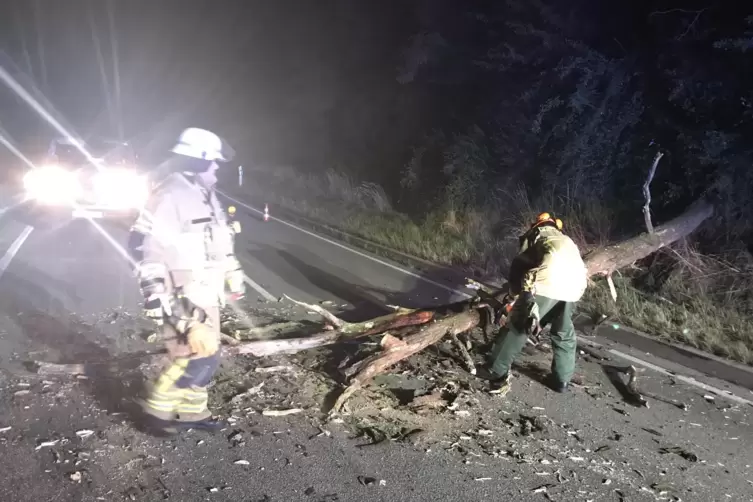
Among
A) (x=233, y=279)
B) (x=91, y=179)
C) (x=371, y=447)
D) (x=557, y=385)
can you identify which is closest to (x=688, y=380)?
(x=557, y=385)

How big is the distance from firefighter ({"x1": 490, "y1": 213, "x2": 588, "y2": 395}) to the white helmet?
2.61 m

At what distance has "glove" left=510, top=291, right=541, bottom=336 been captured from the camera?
5.02 m

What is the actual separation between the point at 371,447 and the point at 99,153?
1004 cm

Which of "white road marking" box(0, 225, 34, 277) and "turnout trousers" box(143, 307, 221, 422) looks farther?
"white road marking" box(0, 225, 34, 277)

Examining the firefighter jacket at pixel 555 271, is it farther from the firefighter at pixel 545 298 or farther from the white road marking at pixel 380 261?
the white road marking at pixel 380 261

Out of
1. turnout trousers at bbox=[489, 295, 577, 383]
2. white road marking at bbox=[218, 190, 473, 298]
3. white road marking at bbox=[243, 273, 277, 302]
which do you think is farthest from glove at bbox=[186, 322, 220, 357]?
white road marking at bbox=[218, 190, 473, 298]

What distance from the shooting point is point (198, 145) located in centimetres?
411

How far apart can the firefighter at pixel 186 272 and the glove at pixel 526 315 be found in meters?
2.30

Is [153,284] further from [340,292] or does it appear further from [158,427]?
[340,292]

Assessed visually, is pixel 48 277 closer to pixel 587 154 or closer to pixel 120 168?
pixel 120 168

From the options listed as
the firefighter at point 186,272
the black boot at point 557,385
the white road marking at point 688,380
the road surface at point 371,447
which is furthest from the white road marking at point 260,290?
the white road marking at point 688,380

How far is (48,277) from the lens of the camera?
8164 mm

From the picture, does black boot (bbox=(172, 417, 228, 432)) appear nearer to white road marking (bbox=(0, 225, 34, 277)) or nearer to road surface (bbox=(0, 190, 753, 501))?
road surface (bbox=(0, 190, 753, 501))

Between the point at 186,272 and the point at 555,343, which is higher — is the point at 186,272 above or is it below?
above
